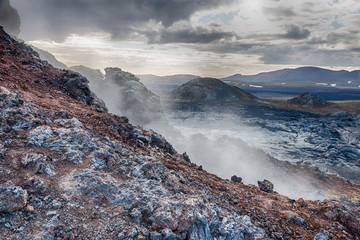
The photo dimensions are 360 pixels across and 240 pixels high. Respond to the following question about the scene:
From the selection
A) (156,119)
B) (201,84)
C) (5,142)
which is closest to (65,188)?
(5,142)

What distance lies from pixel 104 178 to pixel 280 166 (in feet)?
105

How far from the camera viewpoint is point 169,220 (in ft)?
20.8

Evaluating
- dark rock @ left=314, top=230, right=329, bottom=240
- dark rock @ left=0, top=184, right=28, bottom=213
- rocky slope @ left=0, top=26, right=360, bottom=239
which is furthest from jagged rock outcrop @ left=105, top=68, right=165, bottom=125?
dark rock @ left=314, top=230, right=329, bottom=240

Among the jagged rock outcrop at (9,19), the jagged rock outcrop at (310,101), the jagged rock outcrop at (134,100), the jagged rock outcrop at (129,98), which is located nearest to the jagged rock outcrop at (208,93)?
the jagged rock outcrop at (310,101)

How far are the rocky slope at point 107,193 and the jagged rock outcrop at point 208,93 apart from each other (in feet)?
374

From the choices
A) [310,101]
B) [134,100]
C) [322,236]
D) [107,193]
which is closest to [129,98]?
[134,100]

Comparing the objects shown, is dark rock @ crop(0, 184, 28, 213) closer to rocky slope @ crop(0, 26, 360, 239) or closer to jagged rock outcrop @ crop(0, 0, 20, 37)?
rocky slope @ crop(0, 26, 360, 239)

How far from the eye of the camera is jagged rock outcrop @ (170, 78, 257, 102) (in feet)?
414

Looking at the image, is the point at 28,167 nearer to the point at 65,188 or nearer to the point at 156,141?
the point at 65,188

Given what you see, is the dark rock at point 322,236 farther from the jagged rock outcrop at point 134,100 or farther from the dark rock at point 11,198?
the jagged rock outcrop at point 134,100

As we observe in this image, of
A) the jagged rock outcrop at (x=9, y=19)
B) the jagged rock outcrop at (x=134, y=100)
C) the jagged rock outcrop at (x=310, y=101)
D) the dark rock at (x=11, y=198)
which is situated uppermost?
the jagged rock outcrop at (x=9, y=19)

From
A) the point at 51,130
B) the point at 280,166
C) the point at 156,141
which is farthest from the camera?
the point at 280,166

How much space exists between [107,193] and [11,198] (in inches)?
94.5

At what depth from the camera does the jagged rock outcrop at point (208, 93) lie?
414 ft
